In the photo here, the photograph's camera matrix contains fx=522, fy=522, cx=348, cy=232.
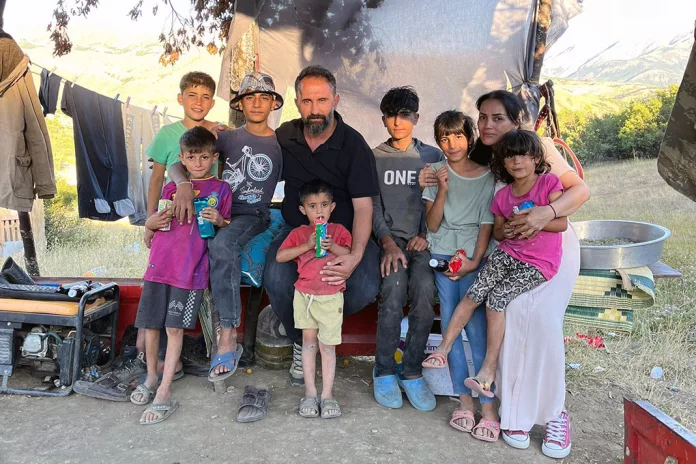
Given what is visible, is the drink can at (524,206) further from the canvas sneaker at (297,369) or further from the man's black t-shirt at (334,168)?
the canvas sneaker at (297,369)

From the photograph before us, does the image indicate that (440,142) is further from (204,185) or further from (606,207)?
(606,207)

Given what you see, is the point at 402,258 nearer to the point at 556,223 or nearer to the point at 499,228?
the point at 499,228

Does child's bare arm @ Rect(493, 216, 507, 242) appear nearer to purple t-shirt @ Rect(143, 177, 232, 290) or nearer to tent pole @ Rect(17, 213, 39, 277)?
purple t-shirt @ Rect(143, 177, 232, 290)

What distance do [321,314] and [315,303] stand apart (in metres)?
0.07

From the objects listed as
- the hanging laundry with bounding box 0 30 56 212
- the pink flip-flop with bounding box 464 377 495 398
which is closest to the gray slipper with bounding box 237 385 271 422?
the pink flip-flop with bounding box 464 377 495 398

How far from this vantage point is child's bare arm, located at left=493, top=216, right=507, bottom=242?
2.68 m

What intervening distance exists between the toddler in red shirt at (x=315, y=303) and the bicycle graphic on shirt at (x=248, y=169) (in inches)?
22.0

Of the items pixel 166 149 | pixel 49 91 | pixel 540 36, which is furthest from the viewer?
pixel 49 91

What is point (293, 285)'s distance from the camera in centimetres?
296

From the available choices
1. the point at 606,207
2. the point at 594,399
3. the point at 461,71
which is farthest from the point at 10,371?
the point at 606,207

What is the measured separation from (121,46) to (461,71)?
15.4 m

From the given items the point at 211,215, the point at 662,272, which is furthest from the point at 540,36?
the point at 211,215

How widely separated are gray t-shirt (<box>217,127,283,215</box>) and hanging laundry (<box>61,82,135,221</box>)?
2.69 m

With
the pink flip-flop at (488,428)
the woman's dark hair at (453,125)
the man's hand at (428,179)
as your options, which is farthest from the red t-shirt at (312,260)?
the pink flip-flop at (488,428)
